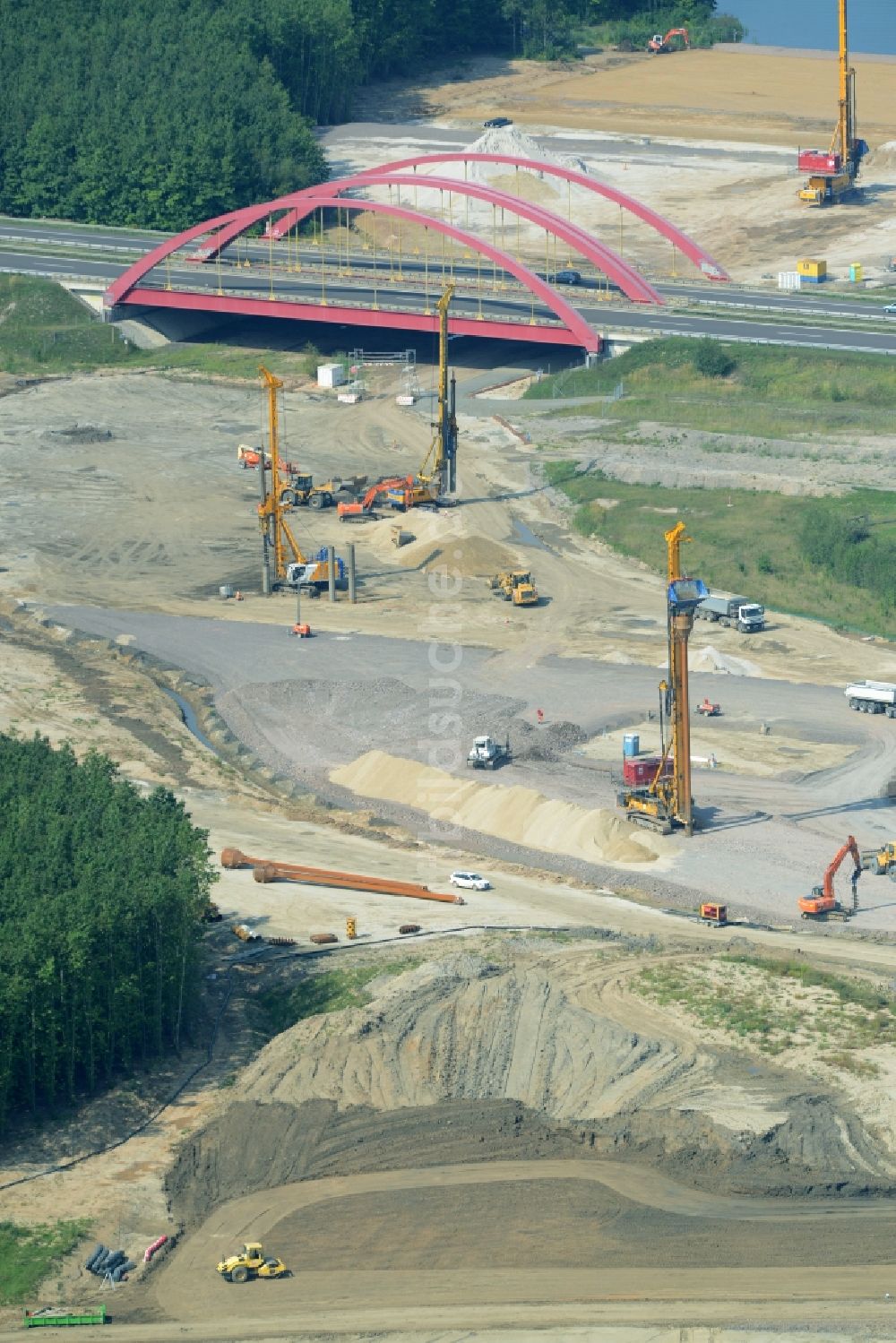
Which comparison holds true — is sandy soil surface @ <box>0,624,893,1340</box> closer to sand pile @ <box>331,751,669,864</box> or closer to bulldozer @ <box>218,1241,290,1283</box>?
bulldozer @ <box>218,1241,290,1283</box>

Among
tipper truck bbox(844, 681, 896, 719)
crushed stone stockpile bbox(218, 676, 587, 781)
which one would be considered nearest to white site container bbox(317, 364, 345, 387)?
crushed stone stockpile bbox(218, 676, 587, 781)

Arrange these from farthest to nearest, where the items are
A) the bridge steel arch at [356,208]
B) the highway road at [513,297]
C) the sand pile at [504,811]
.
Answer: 1. the highway road at [513,297]
2. the bridge steel arch at [356,208]
3. the sand pile at [504,811]

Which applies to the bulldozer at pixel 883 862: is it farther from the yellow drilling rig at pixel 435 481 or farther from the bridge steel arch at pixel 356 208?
the bridge steel arch at pixel 356 208

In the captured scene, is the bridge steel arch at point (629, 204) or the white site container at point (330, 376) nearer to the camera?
the white site container at point (330, 376)

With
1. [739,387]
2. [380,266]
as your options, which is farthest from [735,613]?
[380,266]

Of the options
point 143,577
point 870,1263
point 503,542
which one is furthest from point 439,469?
point 870,1263

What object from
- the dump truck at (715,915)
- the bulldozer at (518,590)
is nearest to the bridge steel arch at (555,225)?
the bulldozer at (518,590)

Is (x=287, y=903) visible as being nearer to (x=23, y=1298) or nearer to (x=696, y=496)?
(x=23, y=1298)
